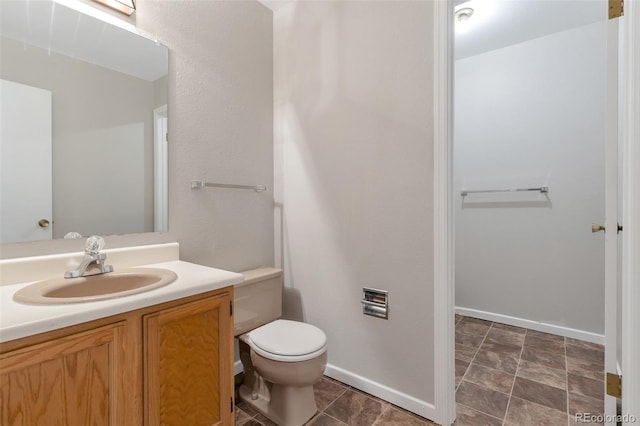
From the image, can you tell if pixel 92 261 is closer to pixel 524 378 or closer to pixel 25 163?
pixel 25 163

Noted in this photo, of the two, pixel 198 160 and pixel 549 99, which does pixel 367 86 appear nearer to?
pixel 198 160

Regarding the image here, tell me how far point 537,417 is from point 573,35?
277cm

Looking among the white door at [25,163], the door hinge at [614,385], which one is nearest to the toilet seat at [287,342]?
the white door at [25,163]

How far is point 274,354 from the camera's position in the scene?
1354 mm

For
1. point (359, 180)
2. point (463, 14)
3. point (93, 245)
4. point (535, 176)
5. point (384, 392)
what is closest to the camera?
A: point (93, 245)

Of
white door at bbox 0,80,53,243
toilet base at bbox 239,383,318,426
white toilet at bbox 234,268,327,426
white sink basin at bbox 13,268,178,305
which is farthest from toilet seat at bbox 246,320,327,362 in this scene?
white door at bbox 0,80,53,243

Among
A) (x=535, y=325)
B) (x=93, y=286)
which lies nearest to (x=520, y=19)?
(x=535, y=325)

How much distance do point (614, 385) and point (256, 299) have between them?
166 cm

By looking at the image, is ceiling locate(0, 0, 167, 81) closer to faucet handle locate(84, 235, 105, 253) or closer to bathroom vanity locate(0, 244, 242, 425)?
faucet handle locate(84, 235, 105, 253)

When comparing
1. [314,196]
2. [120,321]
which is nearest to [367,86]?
[314,196]

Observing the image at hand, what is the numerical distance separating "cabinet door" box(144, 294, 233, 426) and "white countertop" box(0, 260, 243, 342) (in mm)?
64

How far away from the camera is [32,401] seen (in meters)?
0.73

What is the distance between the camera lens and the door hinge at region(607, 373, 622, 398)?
1.16m

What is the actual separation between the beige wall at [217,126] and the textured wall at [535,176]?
2.01m
